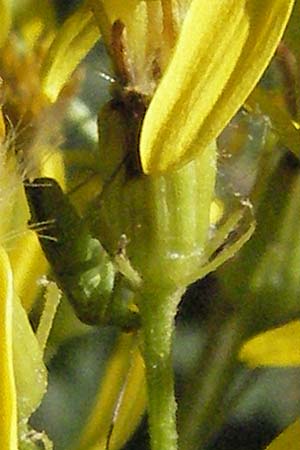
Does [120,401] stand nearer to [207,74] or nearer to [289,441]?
[289,441]

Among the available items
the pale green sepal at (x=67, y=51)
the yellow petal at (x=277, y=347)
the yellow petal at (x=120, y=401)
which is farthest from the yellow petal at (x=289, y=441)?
the pale green sepal at (x=67, y=51)

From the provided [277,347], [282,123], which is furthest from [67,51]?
[277,347]

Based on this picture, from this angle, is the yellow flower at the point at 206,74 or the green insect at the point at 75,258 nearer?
the yellow flower at the point at 206,74

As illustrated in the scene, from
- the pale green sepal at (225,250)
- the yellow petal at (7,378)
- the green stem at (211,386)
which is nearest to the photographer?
the yellow petal at (7,378)

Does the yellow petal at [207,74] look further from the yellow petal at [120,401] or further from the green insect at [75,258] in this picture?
the yellow petal at [120,401]

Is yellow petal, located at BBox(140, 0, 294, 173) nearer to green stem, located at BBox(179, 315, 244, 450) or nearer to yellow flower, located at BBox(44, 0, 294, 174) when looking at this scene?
yellow flower, located at BBox(44, 0, 294, 174)

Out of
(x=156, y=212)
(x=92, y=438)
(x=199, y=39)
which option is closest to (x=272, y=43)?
(x=199, y=39)

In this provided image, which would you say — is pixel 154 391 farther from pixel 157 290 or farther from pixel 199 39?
pixel 199 39
